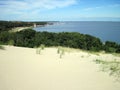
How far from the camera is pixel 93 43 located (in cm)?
3136

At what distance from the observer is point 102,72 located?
4863 millimetres

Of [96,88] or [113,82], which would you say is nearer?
[96,88]

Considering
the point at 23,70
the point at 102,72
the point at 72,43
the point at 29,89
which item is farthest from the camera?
the point at 72,43

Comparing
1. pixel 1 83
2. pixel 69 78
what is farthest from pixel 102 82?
pixel 1 83

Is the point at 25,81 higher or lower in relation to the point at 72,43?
higher

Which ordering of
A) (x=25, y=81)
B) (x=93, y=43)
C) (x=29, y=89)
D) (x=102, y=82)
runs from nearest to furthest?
(x=29, y=89) < (x=25, y=81) < (x=102, y=82) < (x=93, y=43)

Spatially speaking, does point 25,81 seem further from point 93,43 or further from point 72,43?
point 93,43

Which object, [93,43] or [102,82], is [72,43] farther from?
[102,82]

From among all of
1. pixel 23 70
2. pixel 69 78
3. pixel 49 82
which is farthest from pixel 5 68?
pixel 69 78

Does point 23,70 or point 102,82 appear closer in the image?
point 102,82

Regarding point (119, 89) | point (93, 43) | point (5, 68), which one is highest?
point (5, 68)

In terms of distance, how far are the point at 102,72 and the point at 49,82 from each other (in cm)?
181

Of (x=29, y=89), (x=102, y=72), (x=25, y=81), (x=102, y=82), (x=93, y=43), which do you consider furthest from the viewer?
(x=93, y=43)

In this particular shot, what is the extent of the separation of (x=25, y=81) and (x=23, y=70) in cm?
73
